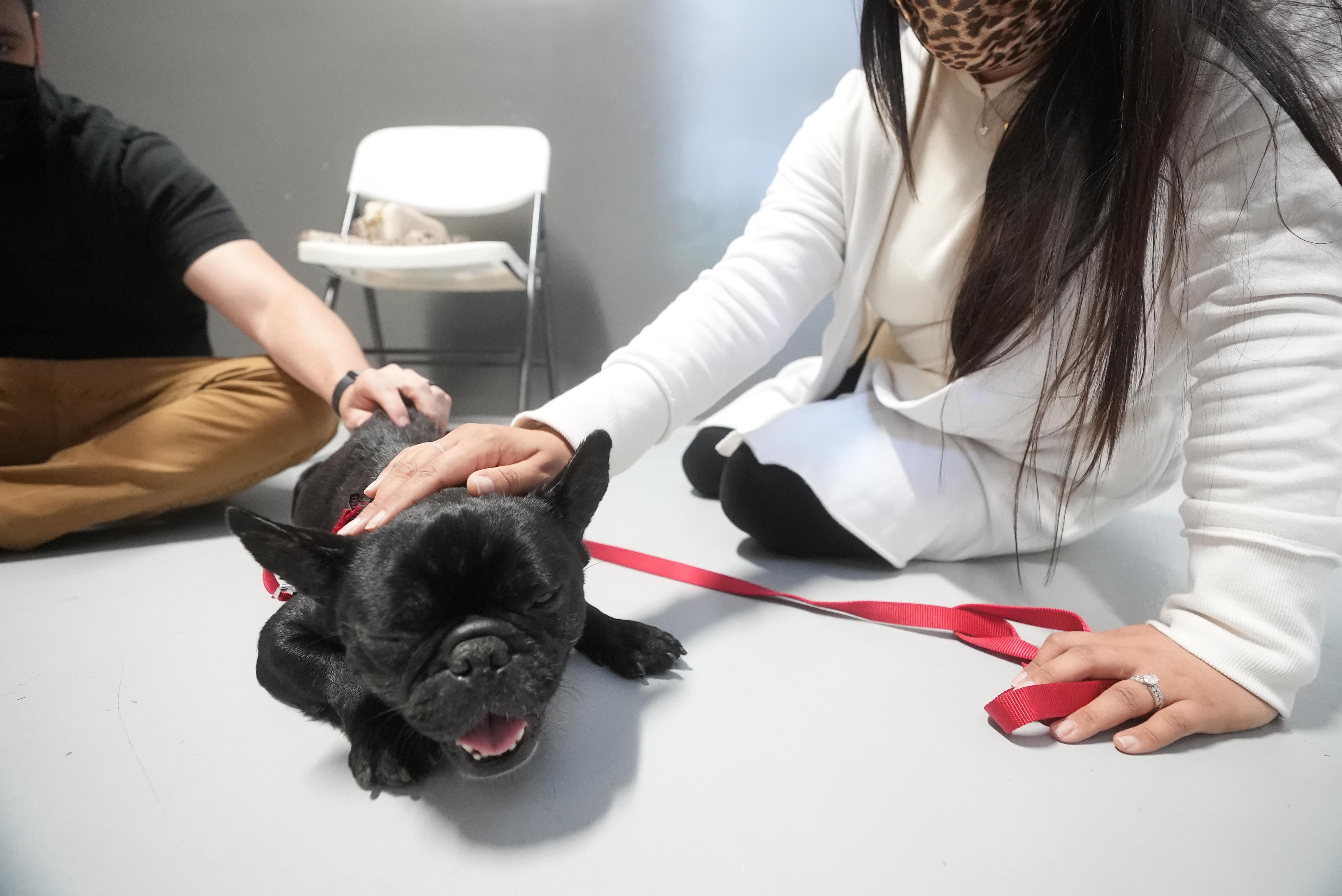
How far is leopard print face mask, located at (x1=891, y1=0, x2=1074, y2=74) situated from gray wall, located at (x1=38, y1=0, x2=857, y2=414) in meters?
1.78

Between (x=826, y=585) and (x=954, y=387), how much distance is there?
39 cm

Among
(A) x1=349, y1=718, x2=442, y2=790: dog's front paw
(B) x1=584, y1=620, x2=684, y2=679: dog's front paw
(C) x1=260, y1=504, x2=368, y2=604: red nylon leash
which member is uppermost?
(C) x1=260, y1=504, x2=368, y2=604: red nylon leash

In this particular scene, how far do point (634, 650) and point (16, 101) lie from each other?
1.48 meters

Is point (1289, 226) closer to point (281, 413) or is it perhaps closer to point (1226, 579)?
point (1226, 579)

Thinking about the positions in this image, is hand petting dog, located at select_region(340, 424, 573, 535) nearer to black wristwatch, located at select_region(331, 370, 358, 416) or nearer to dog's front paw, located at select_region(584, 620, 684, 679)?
dog's front paw, located at select_region(584, 620, 684, 679)

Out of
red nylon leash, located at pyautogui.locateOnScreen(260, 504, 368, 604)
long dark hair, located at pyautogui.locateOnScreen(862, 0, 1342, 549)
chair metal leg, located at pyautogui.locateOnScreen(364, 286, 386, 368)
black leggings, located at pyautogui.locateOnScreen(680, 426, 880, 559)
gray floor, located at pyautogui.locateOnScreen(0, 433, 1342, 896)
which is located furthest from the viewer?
chair metal leg, located at pyautogui.locateOnScreen(364, 286, 386, 368)

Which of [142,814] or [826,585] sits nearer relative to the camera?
[142,814]

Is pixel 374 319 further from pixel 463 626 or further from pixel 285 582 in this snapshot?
pixel 463 626

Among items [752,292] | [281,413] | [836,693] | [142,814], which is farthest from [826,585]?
[281,413]

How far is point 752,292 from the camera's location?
3.71 feet

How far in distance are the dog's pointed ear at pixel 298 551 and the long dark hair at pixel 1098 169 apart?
32.4 inches

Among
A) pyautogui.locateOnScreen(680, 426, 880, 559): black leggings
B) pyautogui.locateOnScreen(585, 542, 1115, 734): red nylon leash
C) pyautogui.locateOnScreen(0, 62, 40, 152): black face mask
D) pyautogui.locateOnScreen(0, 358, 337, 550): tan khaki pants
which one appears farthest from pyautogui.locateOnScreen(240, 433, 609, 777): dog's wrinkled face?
pyautogui.locateOnScreen(0, 62, 40, 152): black face mask

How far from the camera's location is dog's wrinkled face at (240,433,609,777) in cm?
62

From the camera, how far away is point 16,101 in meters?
1.27
